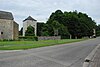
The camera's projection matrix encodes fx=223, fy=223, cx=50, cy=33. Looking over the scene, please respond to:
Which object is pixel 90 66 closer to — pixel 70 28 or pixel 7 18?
pixel 7 18

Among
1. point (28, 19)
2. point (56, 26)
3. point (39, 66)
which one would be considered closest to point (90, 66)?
point (39, 66)

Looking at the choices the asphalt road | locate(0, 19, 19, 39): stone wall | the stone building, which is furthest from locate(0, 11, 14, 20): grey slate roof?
the asphalt road

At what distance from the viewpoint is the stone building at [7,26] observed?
331 ft

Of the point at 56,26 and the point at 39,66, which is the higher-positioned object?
the point at 56,26

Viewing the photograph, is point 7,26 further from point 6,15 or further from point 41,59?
point 41,59

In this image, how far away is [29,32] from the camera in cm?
11544

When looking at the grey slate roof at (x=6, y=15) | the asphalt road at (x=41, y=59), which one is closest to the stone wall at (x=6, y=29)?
the grey slate roof at (x=6, y=15)

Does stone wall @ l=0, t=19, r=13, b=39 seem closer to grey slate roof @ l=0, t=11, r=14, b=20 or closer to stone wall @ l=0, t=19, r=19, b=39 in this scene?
stone wall @ l=0, t=19, r=19, b=39

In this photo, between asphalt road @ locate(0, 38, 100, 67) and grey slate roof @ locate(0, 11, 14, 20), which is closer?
asphalt road @ locate(0, 38, 100, 67)

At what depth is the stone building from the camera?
100812 mm

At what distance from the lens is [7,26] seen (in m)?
103

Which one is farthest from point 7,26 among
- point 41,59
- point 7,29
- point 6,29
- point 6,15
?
point 41,59

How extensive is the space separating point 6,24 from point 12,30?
156 inches

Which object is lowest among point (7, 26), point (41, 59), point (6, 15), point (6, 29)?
point (41, 59)
